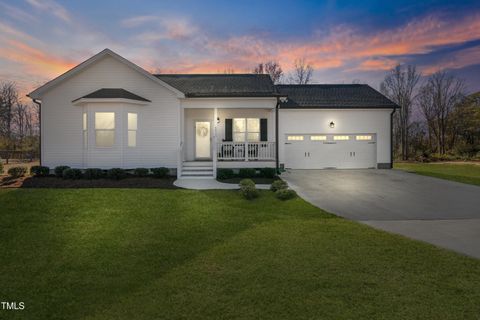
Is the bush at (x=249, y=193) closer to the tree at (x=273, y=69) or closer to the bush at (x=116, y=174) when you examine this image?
the bush at (x=116, y=174)

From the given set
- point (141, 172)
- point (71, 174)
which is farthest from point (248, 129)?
point (71, 174)

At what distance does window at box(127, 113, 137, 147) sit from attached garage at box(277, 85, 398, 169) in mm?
8861

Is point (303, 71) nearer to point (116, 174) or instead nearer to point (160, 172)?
point (160, 172)

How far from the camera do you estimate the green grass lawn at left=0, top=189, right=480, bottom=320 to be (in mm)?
3385

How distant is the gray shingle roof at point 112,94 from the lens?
1322 cm

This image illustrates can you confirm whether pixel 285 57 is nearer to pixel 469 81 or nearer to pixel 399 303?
pixel 469 81

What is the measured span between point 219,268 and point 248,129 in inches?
497

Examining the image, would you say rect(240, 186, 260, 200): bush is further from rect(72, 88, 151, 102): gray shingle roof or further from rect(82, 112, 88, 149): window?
rect(82, 112, 88, 149): window

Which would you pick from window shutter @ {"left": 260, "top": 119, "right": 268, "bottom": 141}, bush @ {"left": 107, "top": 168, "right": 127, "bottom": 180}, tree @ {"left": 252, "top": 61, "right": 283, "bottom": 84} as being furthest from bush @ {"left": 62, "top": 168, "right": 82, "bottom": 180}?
tree @ {"left": 252, "top": 61, "right": 283, "bottom": 84}

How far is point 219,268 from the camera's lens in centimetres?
452

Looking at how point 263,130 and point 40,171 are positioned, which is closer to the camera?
point 40,171

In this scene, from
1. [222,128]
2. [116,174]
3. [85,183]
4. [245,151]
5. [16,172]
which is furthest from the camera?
[222,128]

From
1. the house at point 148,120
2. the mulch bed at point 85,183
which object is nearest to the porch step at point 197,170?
the house at point 148,120

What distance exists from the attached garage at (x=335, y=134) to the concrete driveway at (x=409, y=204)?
395 centimetres
